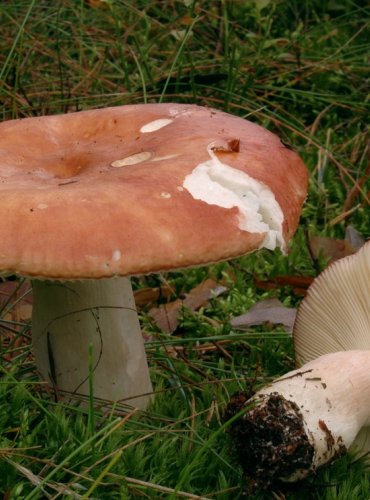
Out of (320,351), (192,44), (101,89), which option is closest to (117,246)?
(320,351)

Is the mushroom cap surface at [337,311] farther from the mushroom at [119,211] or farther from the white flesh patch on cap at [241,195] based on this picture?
the white flesh patch on cap at [241,195]

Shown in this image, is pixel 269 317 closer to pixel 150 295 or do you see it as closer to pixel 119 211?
pixel 150 295

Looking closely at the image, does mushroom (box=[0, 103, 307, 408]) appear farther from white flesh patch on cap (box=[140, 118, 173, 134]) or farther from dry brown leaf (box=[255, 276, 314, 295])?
dry brown leaf (box=[255, 276, 314, 295])

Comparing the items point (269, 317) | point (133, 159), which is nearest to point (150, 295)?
point (269, 317)

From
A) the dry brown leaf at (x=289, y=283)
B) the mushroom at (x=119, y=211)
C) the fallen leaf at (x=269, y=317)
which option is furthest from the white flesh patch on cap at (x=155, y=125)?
the dry brown leaf at (x=289, y=283)

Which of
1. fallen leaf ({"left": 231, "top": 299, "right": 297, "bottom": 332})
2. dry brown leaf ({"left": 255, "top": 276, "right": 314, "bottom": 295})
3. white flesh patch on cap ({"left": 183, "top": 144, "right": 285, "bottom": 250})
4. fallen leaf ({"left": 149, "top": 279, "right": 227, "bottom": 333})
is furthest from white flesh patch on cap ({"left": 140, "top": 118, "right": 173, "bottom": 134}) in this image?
dry brown leaf ({"left": 255, "top": 276, "right": 314, "bottom": 295})

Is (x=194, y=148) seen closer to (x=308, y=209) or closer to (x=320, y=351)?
(x=320, y=351)

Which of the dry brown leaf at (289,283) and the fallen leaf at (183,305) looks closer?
the fallen leaf at (183,305)
